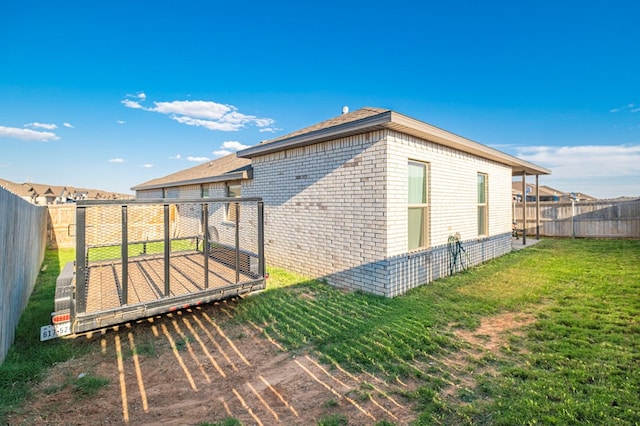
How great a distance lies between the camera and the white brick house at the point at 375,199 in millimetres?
5266

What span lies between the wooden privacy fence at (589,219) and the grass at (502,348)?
305 inches

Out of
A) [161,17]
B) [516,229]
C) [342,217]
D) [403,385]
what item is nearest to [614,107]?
[516,229]

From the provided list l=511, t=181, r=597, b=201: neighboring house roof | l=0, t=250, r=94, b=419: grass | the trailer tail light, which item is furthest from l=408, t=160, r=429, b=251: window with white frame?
l=511, t=181, r=597, b=201: neighboring house roof

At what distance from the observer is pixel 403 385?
8.80 ft

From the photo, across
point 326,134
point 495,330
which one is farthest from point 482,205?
point 326,134

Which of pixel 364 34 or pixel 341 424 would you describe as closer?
pixel 341 424

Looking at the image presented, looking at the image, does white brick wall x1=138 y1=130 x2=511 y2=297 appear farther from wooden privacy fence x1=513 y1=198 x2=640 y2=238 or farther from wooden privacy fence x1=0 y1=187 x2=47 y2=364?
wooden privacy fence x1=513 y1=198 x2=640 y2=238

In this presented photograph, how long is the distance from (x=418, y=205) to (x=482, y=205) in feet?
11.8

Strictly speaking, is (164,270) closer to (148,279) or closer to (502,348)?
(148,279)

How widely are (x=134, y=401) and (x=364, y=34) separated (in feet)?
40.3

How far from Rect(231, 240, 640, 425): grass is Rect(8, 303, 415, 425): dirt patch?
303 mm

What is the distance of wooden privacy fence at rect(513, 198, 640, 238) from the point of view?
12.1 meters

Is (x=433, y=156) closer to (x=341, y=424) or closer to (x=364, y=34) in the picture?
(x=341, y=424)

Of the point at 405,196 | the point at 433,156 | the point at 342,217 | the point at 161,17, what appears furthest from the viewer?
the point at 161,17
